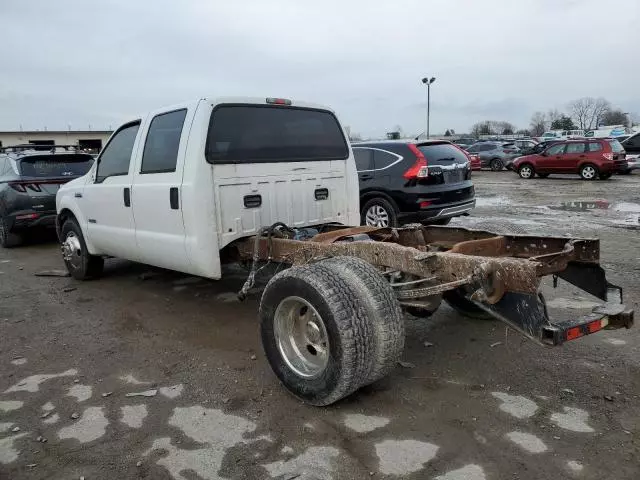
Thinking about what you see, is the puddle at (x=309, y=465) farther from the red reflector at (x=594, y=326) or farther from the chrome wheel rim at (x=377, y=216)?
the chrome wheel rim at (x=377, y=216)

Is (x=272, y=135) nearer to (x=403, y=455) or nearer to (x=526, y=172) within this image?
(x=403, y=455)

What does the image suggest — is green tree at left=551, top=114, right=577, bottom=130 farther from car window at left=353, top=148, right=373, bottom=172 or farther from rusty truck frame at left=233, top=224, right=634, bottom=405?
rusty truck frame at left=233, top=224, right=634, bottom=405

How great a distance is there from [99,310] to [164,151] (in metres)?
1.98

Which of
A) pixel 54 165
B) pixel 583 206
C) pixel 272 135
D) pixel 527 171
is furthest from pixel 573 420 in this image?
pixel 527 171

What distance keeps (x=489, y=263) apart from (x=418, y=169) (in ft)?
19.3

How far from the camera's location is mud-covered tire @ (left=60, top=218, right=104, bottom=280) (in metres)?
6.65

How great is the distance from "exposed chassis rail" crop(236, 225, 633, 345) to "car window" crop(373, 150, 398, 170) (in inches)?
178

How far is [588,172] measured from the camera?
21547 millimetres

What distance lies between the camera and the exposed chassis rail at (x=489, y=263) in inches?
118

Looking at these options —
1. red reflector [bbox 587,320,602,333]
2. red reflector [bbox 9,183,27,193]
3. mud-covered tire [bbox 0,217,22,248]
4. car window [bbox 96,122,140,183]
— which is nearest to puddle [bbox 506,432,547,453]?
red reflector [bbox 587,320,602,333]

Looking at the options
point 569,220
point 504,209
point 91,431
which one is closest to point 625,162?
point 504,209

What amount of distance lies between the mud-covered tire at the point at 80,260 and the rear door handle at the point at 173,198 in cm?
244

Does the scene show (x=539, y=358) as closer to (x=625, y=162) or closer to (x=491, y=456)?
→ (x=491, y=456)

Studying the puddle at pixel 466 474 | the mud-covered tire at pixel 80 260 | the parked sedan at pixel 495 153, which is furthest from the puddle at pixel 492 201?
the parked sedan at pixel 495 153
